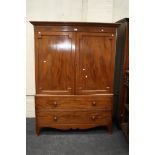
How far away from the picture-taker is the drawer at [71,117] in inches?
117

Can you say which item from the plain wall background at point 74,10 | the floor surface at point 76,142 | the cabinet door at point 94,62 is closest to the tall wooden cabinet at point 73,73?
the cabinet door at point 94,62

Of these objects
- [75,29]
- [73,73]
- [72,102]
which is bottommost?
[72,102]

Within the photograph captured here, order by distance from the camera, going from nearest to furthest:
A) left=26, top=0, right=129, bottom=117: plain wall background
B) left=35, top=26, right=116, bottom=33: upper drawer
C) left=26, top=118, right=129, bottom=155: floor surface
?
left=26, top=118, right=129, bottom=155: floor surface → left=35, top=26, right=116, bottom=33: upper drawer → left=26, top=0, right=129, bottom=117: plain wall background

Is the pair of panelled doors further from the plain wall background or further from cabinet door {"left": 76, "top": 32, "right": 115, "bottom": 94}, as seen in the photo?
the plain wall background

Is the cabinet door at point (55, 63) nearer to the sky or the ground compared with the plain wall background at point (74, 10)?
nearer to the ground

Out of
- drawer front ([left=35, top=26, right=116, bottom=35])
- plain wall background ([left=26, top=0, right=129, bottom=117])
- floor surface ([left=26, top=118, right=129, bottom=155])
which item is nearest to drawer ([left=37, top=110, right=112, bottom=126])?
floor surface ([left=26, top=118, right=129, bottom=155])

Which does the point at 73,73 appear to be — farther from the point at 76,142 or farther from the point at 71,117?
the point at 76,142

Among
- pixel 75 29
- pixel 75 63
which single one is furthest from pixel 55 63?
pixel 75 29

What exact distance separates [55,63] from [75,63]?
28 cm

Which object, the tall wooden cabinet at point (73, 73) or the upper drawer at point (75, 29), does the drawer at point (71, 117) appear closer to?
the tall wooden cabinet at point (73, 73)

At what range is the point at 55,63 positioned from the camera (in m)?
2.89

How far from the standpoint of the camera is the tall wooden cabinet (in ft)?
9.39
